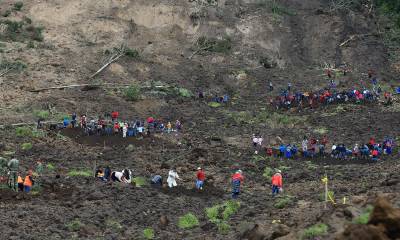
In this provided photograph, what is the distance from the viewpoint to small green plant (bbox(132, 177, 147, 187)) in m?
26.3

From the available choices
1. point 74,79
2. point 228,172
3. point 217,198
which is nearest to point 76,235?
point 217,198

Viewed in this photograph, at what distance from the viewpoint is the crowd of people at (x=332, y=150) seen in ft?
109

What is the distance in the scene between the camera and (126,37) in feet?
179

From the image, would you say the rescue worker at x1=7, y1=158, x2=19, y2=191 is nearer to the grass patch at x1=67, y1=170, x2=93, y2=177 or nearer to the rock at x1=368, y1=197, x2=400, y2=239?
the grass patch at x1=67, y1=170, x2=93, y2=177

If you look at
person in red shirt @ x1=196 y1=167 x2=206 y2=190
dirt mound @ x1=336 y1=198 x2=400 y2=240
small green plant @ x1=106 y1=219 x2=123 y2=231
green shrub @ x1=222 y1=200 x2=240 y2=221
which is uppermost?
dirt mound @ x1=336 y1=198 x2=400 y2=240

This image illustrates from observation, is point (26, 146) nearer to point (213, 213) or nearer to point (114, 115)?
point (114, 115)

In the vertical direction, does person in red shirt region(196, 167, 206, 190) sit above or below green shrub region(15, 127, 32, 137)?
above

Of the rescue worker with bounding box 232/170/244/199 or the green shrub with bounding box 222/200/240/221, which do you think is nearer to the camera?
the green shrub with bounding box 222/200/240/221

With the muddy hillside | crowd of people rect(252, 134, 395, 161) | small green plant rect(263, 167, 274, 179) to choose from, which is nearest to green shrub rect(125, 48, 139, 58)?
the muddy hillside

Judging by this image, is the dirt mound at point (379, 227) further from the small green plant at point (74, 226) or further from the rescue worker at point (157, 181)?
the rescue worker at point (157, 181)

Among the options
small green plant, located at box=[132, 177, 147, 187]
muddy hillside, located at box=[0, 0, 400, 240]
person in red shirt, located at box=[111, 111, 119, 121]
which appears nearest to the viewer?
muddy hillside, located at box=[0, 0, 400, 240]

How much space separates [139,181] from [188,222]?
5.30 m

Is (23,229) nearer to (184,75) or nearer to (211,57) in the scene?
(184,75)

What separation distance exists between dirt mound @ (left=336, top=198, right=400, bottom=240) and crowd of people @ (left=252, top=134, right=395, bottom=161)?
1998cm
